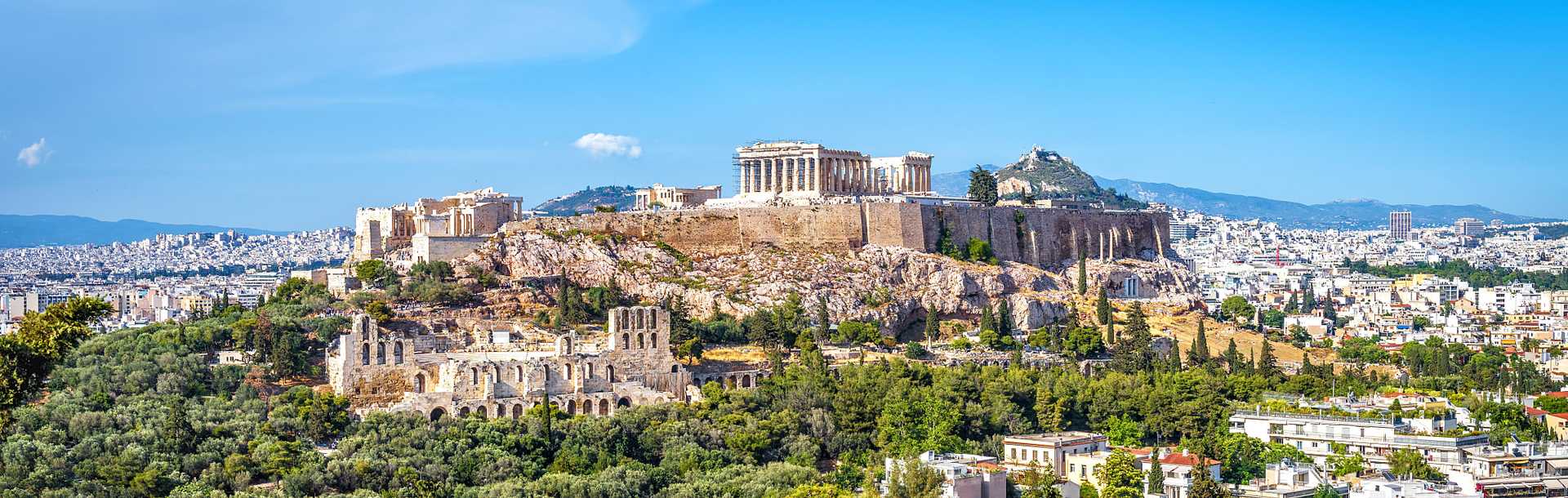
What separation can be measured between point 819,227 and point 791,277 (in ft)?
16.8

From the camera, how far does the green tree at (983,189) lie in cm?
7788

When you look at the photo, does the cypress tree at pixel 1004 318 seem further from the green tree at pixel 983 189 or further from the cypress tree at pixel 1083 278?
the green tree at pixel 983 189

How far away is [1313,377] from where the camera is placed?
2169 inches

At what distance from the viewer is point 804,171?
243 feet

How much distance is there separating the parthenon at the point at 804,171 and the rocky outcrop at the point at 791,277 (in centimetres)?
622

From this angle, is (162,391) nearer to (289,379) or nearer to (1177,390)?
(289,379)

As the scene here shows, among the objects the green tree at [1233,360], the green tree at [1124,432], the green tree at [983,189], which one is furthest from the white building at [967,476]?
the green tree at [983,189]

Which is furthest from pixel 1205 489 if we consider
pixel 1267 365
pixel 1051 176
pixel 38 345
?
pixel 1051 176

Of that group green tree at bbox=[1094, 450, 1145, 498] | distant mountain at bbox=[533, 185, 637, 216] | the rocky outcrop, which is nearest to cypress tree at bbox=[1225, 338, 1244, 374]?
the rocky outcrop

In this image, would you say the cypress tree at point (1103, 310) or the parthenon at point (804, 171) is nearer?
the cypress tree at point (1103, 310)

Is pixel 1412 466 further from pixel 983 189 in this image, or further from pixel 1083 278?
pixel 983 189

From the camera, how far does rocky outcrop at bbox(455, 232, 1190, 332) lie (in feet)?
202

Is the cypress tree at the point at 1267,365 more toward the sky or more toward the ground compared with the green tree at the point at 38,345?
more toward the ground

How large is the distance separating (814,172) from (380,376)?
29536 mm
